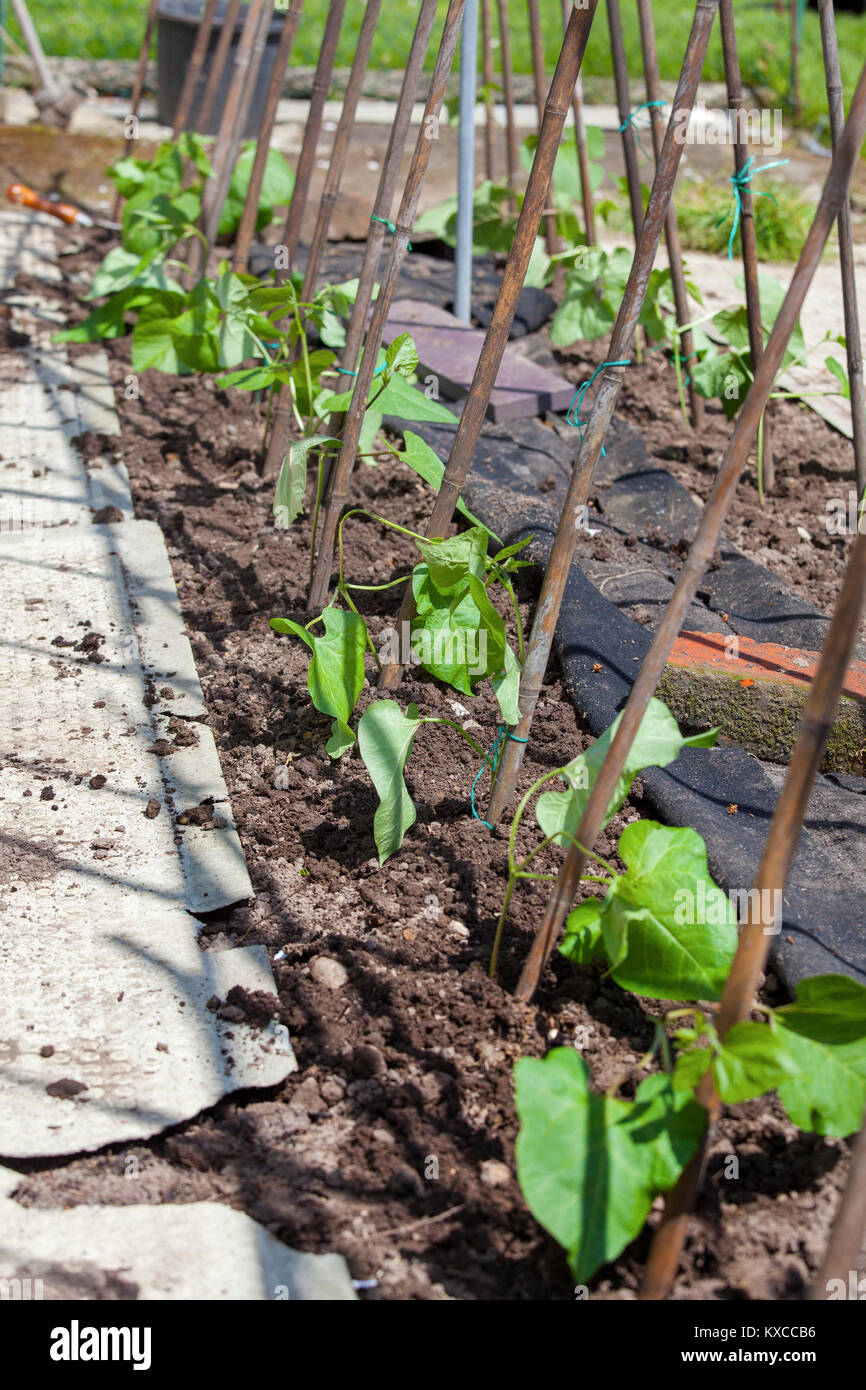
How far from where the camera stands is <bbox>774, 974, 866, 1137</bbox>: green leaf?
124cm

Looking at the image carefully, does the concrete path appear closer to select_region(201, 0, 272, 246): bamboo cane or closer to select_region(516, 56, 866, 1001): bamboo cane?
select_region(516, 56, 866, 1001): bamboo cane

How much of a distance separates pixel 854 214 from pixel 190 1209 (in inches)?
235

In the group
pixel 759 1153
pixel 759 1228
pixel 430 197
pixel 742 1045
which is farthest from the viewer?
pixel 430 197

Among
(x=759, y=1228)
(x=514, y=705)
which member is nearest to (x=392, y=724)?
(x=514, y=705)

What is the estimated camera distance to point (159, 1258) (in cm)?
136

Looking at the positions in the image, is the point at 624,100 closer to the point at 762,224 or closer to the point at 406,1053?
the point at 762,224

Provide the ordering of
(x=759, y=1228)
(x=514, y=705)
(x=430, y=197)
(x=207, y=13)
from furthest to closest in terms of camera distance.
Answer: (x=430, y=197) → (x=207, y=13) → (x=514, y=705) → (x=759, y=1228)

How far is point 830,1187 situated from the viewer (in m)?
1.44

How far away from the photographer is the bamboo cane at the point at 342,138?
2439 millimetres

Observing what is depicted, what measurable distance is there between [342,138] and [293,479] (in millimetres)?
985

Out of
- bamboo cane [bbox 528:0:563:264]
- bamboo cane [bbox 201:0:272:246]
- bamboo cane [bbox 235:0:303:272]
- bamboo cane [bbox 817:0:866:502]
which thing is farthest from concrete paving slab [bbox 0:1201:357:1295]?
bamboo cane [bbox 528:0:563:264]

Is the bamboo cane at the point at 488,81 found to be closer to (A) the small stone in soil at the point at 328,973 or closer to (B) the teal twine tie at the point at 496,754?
(B) the teal twine tie at the point at 496,754

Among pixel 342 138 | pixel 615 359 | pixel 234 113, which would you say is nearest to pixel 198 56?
pixel 234 113

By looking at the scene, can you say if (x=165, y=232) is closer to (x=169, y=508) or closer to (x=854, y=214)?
(x=169, y=508)
